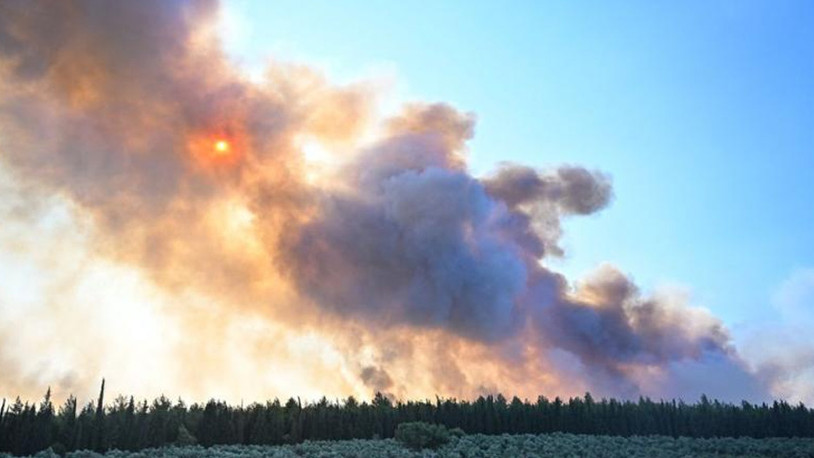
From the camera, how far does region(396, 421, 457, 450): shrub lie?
2780 centimetres

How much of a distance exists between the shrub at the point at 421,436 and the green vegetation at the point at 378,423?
4 centimetres

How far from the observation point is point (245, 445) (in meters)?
28.1

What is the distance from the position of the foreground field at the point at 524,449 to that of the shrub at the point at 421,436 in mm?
345

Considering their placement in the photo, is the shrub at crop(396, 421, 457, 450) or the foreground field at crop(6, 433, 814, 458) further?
the shrub at crop(396, 421, 457, 450)

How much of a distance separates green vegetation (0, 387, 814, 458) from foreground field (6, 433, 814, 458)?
14.7 inches

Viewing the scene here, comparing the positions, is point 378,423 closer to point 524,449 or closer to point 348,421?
point 348,421

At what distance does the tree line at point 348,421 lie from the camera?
2559 centimetres

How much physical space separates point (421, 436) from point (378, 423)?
477cm

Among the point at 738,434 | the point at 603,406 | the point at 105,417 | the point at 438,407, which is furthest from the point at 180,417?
the point at 738,434

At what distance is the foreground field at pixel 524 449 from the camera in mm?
24938

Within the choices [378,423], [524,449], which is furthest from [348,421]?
[524,449]

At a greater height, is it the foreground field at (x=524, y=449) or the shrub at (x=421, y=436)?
the shrub at (x=421, y=436)

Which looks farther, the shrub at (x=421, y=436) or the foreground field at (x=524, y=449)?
the shrub at (x=421, y=436)

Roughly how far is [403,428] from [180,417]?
335 inches
